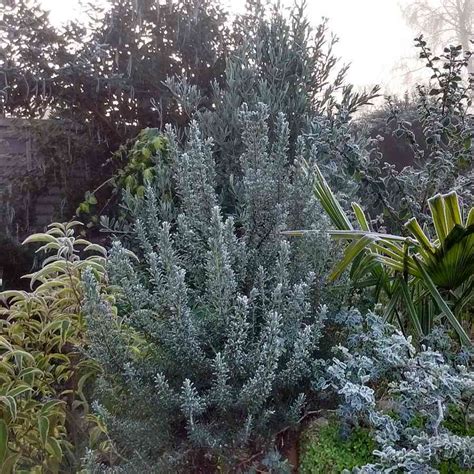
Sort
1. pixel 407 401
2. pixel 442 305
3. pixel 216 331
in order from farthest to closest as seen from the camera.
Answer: pixel 442 305
pixel 216 331
pixel 407 401

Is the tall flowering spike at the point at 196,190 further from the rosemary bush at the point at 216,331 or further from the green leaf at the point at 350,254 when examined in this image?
the green leaf at the point at 350,254

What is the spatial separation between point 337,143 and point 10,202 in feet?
9.66

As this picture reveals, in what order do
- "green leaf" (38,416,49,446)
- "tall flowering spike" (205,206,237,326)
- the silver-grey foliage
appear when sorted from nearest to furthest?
the silver-grey foliage
"tall flowering spike" (205,206,237,326)
"green leaf" (38,416,49,446)

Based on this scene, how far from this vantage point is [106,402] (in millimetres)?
1721

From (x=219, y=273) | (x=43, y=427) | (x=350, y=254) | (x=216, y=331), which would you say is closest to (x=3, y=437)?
(x=43, y=427)

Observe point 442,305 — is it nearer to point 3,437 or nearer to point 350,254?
point 350,254

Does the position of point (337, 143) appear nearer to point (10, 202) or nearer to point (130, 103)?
point (130, 103)

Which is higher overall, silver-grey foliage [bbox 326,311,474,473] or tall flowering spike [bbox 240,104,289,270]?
tall flowering spike [bbox 240,104,289,270]

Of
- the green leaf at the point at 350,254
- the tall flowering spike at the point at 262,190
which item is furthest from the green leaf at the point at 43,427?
the green leaf at the point at 350,254

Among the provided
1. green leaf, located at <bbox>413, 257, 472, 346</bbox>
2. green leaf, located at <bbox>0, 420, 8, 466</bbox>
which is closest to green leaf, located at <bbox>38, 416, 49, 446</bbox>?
green leaf, located at <bbox>0, 420, 8, 466</bbox>

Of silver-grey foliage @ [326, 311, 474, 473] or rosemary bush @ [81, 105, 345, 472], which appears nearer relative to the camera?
silver-grey foliage @ [326, 311, 474, 473]

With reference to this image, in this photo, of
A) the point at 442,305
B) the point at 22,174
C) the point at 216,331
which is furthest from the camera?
the point at 22,174

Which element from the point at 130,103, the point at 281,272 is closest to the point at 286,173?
the point at 281,272

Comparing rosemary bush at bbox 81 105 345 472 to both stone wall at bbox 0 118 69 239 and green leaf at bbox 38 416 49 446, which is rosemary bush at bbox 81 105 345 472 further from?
stone wall at bbox 0 118 69 239
